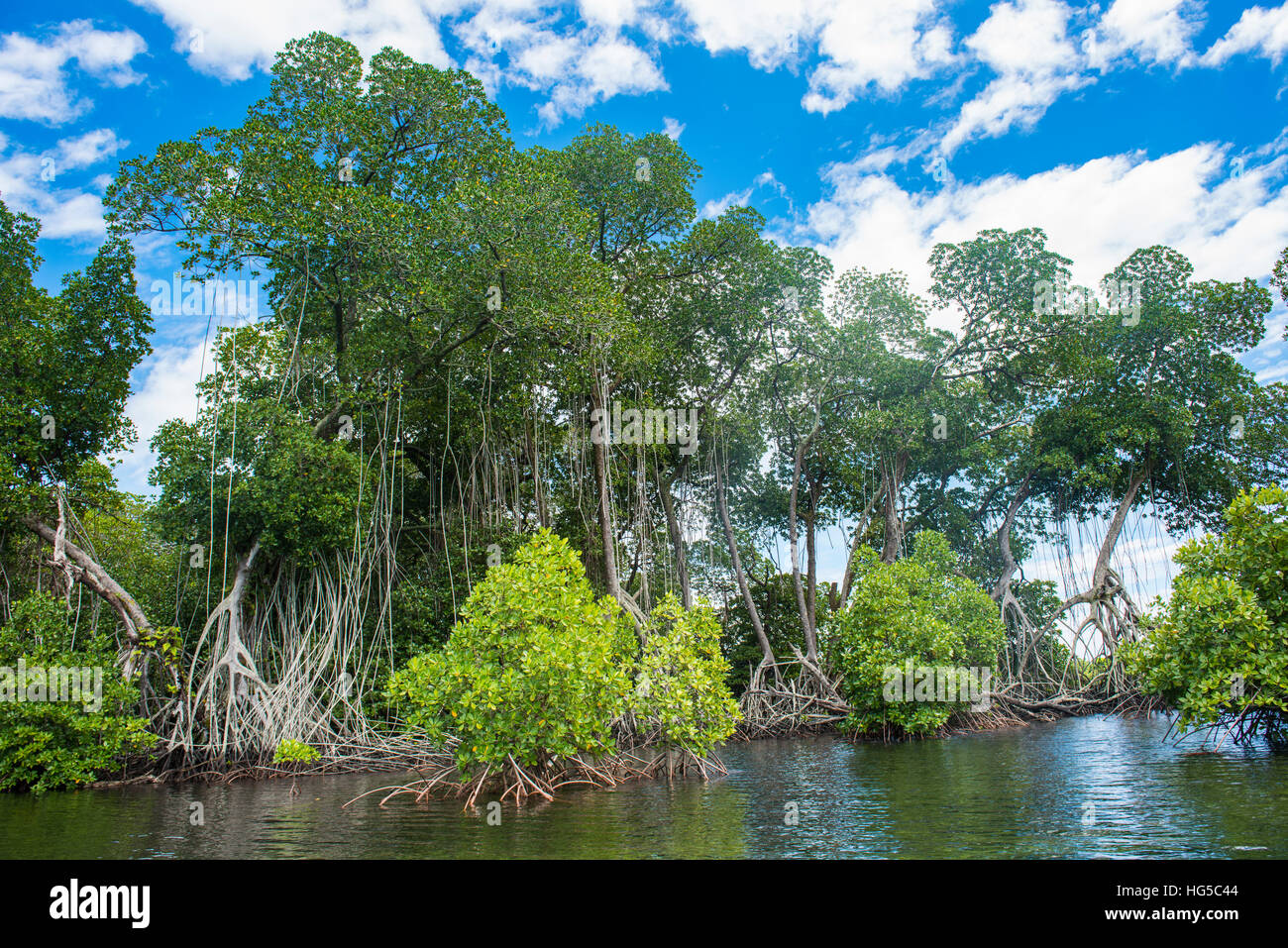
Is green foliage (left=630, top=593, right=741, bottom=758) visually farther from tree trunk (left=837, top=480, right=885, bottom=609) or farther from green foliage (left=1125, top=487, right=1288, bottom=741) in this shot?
tree trunk (left=837, top=480, right=885, bottom=609)

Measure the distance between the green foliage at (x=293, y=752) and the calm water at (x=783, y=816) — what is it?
39 centimetres

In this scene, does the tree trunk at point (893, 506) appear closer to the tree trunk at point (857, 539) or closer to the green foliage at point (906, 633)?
the tree trunk at point (857, 539)

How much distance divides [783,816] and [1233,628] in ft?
18.2

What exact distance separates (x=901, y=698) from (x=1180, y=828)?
873 centimetres

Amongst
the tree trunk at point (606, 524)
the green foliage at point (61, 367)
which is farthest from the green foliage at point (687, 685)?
the green foliage at point (61, 367)

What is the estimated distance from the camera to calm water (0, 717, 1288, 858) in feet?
17.4

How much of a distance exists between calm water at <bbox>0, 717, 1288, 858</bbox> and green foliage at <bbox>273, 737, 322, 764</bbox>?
0.39m

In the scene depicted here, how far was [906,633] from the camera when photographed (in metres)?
14.1

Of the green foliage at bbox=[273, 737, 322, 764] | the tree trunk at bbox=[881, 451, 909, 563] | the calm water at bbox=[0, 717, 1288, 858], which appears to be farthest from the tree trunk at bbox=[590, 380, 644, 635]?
the tree trunk at bbox=[881, 451, 909, 563]

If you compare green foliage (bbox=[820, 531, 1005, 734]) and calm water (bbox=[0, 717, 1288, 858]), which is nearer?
calm water (bbox=[0, 717, 1288, 858])

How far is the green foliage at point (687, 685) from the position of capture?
30.7 feet

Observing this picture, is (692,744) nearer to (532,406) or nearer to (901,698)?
(901,698)

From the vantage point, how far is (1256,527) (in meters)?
8.54
